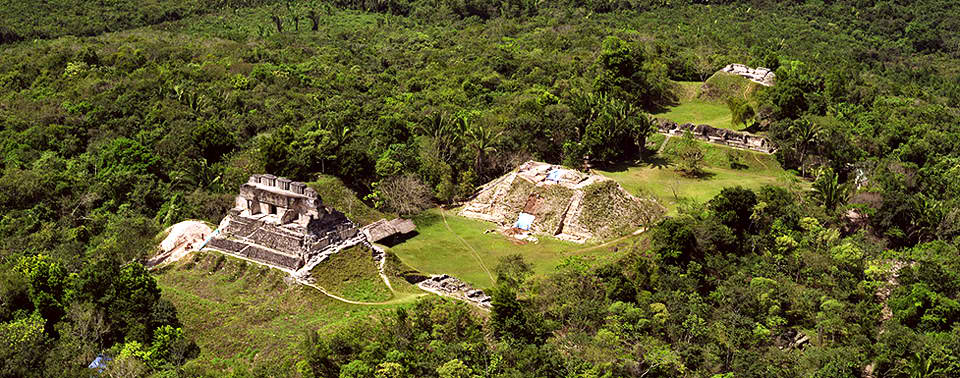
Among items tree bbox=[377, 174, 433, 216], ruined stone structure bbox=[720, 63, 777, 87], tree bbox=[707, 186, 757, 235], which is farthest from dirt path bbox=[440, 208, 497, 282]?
ruined stone structure bbox=[720, 63, 777, 87]

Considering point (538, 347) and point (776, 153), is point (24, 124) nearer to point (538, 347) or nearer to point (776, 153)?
point (538, 347)

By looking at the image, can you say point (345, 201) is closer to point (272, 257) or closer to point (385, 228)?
point (385, 228)

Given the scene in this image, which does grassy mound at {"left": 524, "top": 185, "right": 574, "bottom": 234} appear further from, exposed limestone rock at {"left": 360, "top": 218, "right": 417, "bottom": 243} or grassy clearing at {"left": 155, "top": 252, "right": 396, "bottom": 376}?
grassy clearing at {"left": 155, "top": 252, "right": 396, "bottom": 376}

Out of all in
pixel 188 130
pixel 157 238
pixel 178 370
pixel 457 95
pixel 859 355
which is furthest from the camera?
pixel 457 95

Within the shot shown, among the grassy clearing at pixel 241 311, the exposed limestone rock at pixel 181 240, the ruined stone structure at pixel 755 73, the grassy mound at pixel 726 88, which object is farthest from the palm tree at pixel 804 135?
the exposed limestone rock at pixel 181 240

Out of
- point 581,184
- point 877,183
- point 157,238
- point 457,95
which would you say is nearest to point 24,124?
point 157,238

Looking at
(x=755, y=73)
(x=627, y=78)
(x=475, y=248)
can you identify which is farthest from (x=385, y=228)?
(x=755, y=73)
